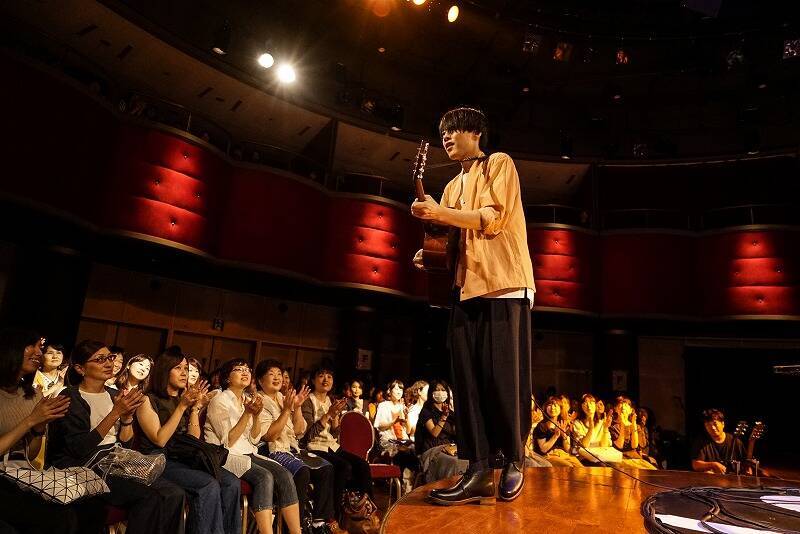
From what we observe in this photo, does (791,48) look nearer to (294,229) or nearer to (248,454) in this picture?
(294,229)

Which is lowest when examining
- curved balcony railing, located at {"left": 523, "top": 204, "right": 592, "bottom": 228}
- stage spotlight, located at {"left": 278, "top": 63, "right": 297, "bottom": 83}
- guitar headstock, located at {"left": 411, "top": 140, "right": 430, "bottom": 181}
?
guitar headstock, located at {"left": 411, "top": 140, "right": 430, "bottom": 181}

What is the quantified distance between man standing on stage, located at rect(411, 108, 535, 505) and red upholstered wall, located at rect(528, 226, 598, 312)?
8753 mm

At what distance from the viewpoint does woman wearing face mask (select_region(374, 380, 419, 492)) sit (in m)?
5.79

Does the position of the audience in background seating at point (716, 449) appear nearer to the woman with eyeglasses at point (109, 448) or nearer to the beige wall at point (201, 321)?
the woman with eyeglasses at point (109, 448)

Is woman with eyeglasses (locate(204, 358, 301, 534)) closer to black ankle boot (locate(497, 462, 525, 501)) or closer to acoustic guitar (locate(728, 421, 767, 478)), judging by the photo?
black ankle boot (locate(497, 462, 525, 501))

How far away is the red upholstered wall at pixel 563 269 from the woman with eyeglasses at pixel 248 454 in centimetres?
768

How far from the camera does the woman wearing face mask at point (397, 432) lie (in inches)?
228

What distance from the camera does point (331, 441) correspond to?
5242 mm

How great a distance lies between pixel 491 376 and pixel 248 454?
8.15 feet

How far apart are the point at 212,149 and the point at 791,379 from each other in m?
12.7

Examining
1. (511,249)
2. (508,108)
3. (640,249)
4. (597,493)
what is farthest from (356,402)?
(508,108)

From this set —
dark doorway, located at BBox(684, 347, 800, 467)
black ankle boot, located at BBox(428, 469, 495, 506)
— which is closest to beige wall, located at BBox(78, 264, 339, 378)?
dark doorway, located at BBox(684, 347, 800, 467)

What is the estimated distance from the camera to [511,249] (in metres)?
2.19

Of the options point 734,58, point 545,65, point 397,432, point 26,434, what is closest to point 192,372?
point 26,434
